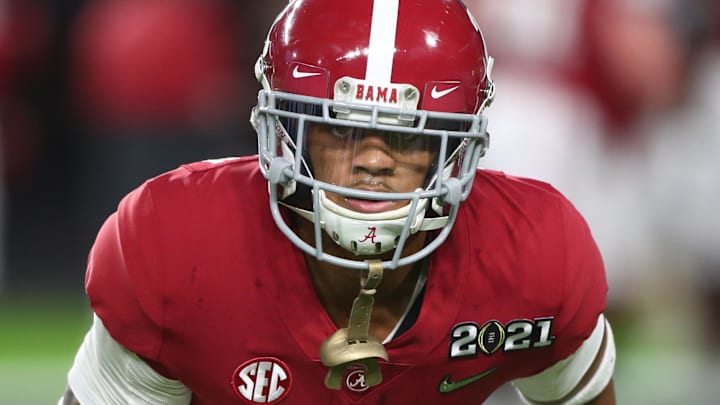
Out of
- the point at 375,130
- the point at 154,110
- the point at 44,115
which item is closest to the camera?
the point at 375,130

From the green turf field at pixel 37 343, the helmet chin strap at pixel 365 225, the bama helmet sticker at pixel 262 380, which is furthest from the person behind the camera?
the green turf field at pixel 37 343

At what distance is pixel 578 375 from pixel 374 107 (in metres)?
0.61

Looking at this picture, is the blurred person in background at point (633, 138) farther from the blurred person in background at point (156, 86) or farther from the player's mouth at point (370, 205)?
the player's mouth at point (370, 205)

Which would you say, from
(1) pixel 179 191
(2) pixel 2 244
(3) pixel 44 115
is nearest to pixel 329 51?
(1) pixel 179 191

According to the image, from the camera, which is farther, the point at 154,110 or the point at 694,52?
the point at 694,52

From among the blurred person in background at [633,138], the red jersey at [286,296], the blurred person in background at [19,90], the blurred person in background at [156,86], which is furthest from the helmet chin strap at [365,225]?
the blurred person in background at [19,90]

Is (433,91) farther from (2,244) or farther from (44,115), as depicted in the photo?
(44,115)

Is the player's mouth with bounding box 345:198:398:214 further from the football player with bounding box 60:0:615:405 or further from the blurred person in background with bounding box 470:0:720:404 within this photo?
the blurred person in background with bounding box 470:0:720:404

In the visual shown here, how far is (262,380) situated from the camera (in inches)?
73.6

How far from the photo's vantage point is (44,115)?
5.12m

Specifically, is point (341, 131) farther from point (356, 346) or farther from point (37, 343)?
point (37, 343)

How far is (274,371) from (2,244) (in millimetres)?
2923

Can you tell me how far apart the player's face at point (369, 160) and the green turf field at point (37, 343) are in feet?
5.88

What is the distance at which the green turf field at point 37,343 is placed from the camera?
346cm
